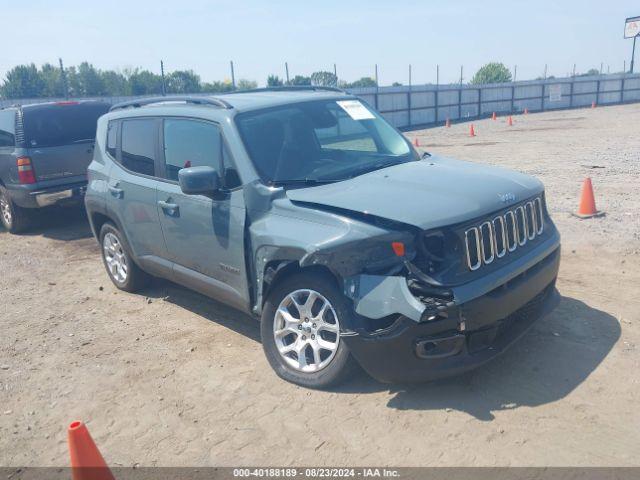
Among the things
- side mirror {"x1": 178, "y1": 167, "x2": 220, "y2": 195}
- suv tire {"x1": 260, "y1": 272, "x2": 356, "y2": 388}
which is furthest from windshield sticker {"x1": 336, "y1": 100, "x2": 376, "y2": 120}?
suv tire {"x1": 260, "y1": 272, "x2": 356, "y2": 388}

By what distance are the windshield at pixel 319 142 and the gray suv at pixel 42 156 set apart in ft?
17.6

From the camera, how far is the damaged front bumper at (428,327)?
135 inches

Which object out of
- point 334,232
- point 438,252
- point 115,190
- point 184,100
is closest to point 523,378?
point 438,252

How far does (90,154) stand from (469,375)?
→ 289 inches

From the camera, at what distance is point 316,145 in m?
4.73

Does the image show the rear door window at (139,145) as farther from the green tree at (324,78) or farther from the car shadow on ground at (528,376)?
the green tree at (324,78)

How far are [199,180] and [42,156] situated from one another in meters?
5.69

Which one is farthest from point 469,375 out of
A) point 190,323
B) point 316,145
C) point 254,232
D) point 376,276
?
point 190,323

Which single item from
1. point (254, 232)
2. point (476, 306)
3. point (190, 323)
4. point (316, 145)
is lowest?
point (190, 323)

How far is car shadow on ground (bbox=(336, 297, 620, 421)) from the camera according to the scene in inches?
145

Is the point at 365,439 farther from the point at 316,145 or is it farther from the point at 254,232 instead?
the point at 316,145

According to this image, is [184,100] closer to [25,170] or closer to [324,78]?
[25,170]

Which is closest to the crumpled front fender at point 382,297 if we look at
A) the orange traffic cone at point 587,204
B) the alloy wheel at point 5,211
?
the orange traffic cone at point 587,204

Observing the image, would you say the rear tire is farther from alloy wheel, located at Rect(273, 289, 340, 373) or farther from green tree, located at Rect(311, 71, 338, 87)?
green tree, located at Rect(311, 71, 338, 87)
